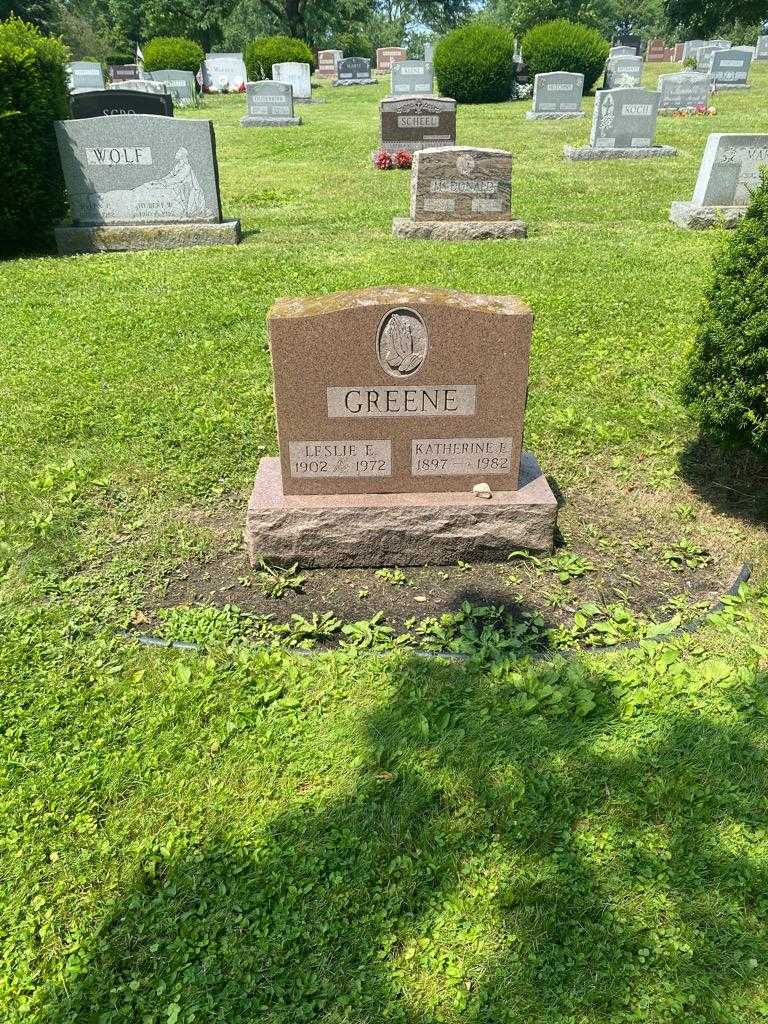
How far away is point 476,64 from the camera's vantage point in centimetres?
2405

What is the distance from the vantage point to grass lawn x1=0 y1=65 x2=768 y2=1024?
221 cm

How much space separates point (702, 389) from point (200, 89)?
36216mm

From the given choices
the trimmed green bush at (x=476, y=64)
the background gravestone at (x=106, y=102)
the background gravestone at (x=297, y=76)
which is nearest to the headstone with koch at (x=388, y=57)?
the background gravestone at (x=297, y=76)

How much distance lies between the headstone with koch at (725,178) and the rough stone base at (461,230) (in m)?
2.58

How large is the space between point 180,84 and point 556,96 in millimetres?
14849

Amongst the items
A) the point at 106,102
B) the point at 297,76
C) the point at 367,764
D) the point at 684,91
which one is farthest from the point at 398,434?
the point at 297,76

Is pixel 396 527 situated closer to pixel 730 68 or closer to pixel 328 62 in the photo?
pixel 730 68

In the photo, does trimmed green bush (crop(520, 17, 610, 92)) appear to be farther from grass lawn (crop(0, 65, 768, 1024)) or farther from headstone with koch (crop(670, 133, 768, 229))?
grass lawn (crop(0, 65, 768, 1024))

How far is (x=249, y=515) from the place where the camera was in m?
3.88

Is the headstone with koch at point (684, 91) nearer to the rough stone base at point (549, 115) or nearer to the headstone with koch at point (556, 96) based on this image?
the headstone with koch at point (556, 96)

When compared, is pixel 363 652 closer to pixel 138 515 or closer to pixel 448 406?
pixel 448 406

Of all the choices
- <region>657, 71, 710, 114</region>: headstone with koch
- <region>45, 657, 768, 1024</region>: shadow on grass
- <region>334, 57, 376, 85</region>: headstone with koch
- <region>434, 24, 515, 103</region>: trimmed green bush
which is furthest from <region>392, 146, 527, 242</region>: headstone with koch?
<region>334, 57, 376, 85</region>: headstone with koch

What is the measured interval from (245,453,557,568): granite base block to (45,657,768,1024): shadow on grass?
3.91 feet

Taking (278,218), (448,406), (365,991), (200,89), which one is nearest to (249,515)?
(448,406)
